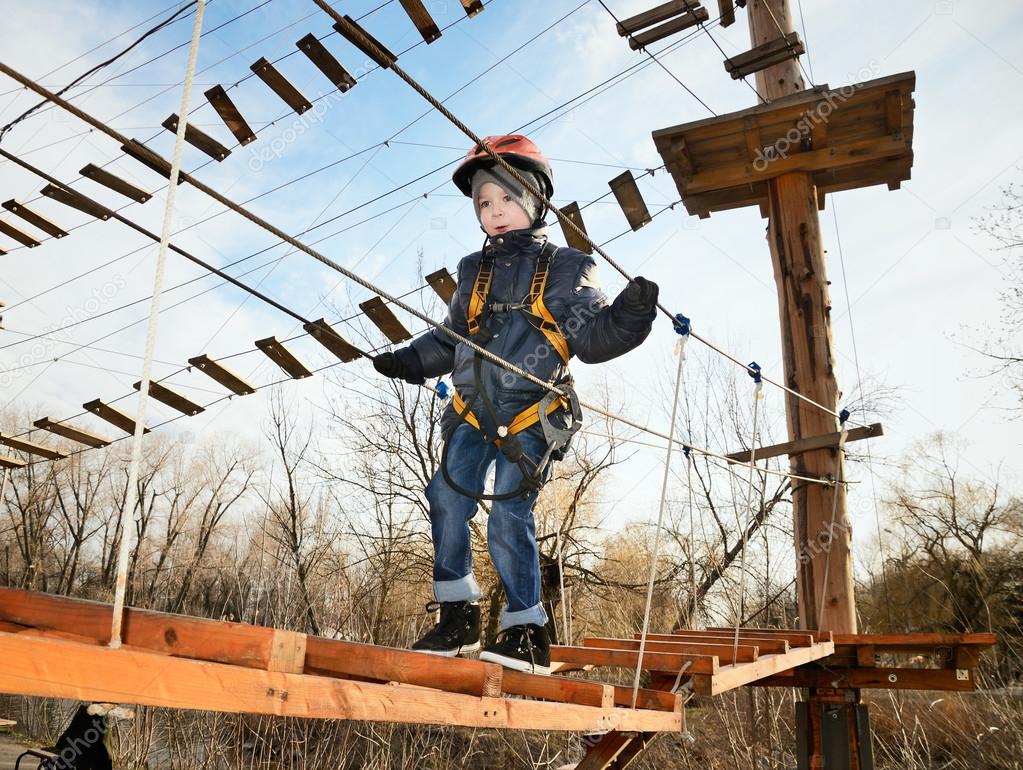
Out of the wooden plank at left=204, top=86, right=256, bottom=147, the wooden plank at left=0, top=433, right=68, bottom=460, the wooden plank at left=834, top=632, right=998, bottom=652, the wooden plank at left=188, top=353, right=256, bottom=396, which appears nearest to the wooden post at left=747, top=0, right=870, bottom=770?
the wooden plank at left=834, top=632, right=998, bottom=652

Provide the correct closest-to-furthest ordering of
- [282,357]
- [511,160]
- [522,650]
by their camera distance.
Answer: [522,650] → [511,160] → [282,357]

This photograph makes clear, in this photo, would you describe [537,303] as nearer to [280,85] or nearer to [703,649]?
[703,649]

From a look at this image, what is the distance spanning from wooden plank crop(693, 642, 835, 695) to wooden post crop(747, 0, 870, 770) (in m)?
0.80

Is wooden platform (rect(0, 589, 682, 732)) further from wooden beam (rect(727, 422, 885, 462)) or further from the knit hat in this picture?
wooden beam (rect(727, 422, 885, 462))

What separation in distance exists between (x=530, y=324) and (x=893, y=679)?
343cm

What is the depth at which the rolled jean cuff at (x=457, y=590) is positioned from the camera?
2.34 meters

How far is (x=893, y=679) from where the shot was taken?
438cm

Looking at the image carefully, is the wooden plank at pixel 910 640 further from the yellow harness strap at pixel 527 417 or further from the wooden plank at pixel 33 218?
the wooden plank at pixel 33 218

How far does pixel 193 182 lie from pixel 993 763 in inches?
347

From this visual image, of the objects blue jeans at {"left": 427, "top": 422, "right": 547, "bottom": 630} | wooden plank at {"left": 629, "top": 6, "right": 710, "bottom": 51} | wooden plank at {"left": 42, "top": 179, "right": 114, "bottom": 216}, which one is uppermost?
wooden plank at {"left": 629, "top": 6, "right": 710, "bottom": 51}

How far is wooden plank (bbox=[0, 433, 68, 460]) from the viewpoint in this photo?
14.0ft

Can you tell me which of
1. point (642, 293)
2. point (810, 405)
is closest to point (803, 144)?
point (810, 405)

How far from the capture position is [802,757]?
14.6ft

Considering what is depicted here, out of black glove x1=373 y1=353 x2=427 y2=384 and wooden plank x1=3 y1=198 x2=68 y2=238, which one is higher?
wooden plank x1=3 y1=198 x2=68 y2=238
